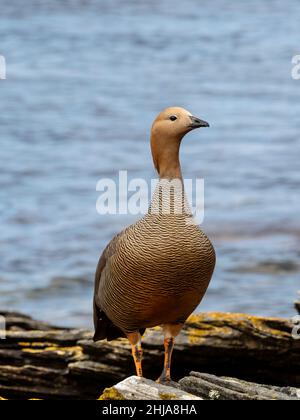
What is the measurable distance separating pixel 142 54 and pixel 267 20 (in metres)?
7.07

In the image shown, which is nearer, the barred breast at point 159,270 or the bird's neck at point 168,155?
the barred breast at point 159,270

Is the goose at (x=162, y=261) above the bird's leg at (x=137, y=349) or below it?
above

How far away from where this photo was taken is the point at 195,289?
6.35 m

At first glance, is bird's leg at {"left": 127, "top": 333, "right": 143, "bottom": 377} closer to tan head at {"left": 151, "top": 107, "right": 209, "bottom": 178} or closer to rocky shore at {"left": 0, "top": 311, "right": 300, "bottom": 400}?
rocky shore at {"left": 0, "top": 311, "right": 300, "bottom": 400}

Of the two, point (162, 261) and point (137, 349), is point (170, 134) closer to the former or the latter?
point (162, 261)

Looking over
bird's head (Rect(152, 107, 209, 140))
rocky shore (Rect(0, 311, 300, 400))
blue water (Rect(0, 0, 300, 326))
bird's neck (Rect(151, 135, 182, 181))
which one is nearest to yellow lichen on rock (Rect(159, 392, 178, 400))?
bird's neck (Rect(151, 135, 182, 181))

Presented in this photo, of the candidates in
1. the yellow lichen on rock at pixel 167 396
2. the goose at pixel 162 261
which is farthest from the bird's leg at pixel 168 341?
the yellow lichen on rock at pixel 167 396

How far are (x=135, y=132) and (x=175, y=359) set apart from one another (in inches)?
561

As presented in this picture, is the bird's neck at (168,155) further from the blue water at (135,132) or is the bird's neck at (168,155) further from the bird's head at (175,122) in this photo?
the blue water at (135,132)

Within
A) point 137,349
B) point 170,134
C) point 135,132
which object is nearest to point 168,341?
point 137,349

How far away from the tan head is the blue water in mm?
5385

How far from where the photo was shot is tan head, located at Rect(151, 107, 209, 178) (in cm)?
651

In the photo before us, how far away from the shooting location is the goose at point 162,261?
20.5 feet
